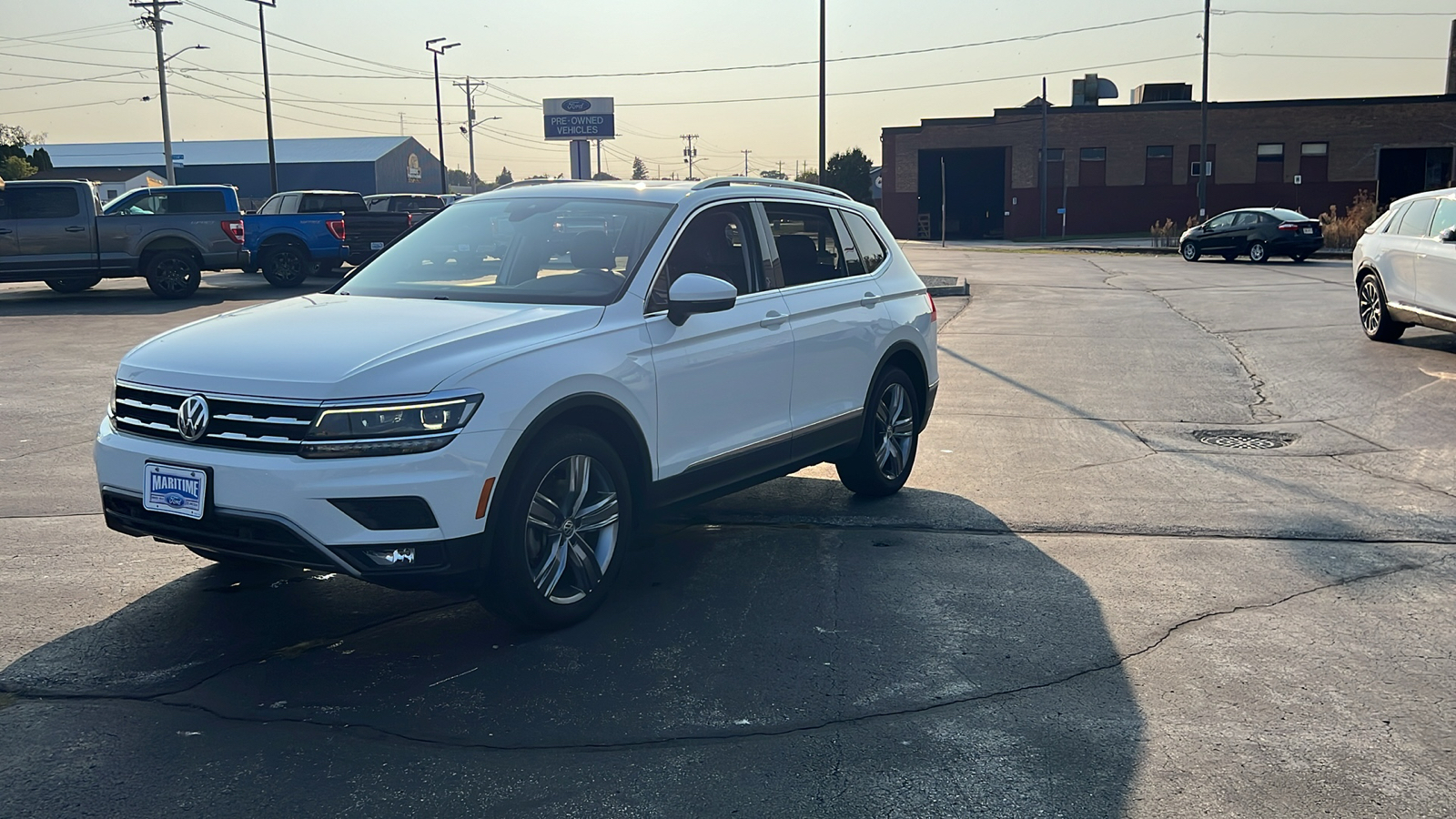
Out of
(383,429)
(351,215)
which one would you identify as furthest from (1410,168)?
(383,429)

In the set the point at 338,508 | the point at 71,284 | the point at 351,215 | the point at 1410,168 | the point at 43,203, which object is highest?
the point at 1410,168

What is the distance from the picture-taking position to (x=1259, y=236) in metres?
33.4

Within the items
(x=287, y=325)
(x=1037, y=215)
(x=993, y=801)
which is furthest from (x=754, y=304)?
(x=1037, y=215)

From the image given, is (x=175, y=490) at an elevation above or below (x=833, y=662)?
above

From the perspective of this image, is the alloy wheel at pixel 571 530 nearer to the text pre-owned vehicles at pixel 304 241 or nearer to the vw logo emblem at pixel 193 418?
the vw logo emblem at pixel 193 418

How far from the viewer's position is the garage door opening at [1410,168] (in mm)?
59875

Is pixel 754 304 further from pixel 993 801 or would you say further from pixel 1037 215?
pixel 1037 215

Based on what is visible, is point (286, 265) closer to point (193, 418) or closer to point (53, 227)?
point (53, 227)

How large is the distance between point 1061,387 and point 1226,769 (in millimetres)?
8457

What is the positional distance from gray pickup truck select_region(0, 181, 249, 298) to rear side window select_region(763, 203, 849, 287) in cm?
1835

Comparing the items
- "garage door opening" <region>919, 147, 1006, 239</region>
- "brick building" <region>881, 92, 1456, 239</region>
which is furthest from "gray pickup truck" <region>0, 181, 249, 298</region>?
"garage door opening" <region>919, 147, 1006, 239</region>

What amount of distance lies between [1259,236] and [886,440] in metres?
29.6

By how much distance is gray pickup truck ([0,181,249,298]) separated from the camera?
69.1ft

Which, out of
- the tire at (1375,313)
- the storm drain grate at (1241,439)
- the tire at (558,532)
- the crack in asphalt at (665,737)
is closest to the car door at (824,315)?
the tire at (558,532)
